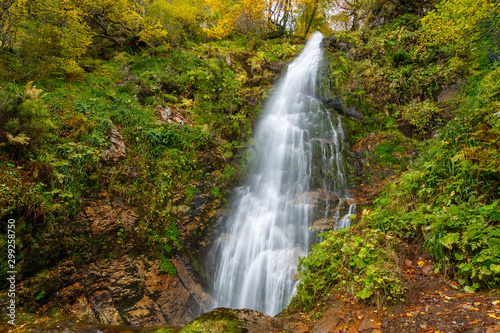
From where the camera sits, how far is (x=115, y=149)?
753 cm

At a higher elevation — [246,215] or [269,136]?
[269,136]

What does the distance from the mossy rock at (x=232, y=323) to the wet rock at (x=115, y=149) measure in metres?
5.97

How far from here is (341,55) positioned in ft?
44.6

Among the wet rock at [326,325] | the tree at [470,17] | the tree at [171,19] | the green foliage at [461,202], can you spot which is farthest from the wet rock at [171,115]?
the tree at [470,17]

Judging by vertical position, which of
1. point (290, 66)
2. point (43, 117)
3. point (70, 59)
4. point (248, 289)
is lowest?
point (248, 289)

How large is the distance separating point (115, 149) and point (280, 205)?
6312mm

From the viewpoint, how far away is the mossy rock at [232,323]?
3322 mm

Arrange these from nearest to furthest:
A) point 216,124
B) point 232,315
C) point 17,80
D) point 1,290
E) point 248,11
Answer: point 232,315 < point 1,290 < point 17,80 < point 216,124 < point 248,11

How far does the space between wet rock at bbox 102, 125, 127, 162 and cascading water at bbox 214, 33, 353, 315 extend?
14.7 feet

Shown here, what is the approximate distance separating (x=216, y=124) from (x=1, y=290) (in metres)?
8.46

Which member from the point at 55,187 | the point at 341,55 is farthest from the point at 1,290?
the point at 341,55

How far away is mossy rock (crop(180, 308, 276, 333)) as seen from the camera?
3.32 metres

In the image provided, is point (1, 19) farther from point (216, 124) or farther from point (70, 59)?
point (216, 124)

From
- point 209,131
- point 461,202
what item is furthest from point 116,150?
point 461,202
